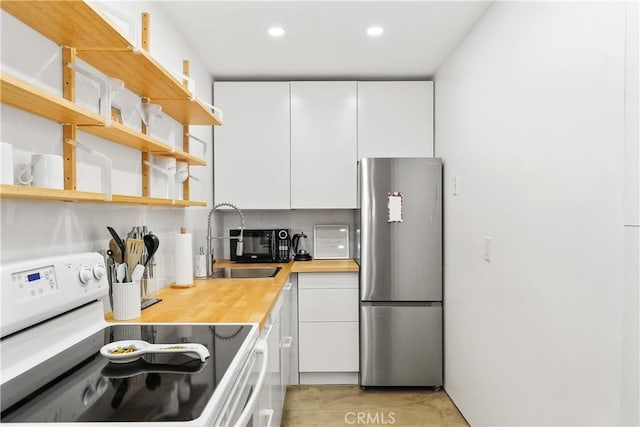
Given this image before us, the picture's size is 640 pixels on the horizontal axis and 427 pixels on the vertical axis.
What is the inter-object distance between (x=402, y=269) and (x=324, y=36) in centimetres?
167

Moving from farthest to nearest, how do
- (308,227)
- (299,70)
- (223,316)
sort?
(308,227) → (299,70) → (223,316)

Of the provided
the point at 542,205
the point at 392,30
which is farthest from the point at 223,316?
the point at 392,30

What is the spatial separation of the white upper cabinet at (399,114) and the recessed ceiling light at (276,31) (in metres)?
0.97

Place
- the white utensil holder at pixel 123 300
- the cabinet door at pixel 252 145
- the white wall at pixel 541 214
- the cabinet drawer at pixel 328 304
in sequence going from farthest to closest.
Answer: the cabinet door at pixel 252 145 → the cabinet drawer at pixel 328 304 → the white utensil holder at pixel 123 300 → the white wall at pixel 541 214

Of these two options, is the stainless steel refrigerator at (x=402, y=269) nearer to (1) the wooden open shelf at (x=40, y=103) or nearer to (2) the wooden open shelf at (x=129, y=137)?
(2) the wooden open shelf at (x=129, y=137)

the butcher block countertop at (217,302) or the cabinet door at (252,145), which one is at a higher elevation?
the cabinet door at (252,145)

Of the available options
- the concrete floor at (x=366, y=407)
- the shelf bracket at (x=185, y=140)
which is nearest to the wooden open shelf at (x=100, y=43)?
the shelf bracket at (x=185, y=140)

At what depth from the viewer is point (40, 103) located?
1.18 metres

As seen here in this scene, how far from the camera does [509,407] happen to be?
81.4 inches

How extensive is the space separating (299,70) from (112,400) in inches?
112

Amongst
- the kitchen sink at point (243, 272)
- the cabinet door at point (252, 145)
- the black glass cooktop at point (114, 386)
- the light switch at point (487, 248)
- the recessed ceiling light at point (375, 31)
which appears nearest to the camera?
the black glass cooktop at point (114, 386)

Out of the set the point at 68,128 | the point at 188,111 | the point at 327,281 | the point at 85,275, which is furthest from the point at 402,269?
the point at 68,128

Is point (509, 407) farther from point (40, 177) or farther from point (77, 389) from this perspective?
point (40, 177)

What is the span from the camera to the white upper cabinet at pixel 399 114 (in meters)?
3.44
